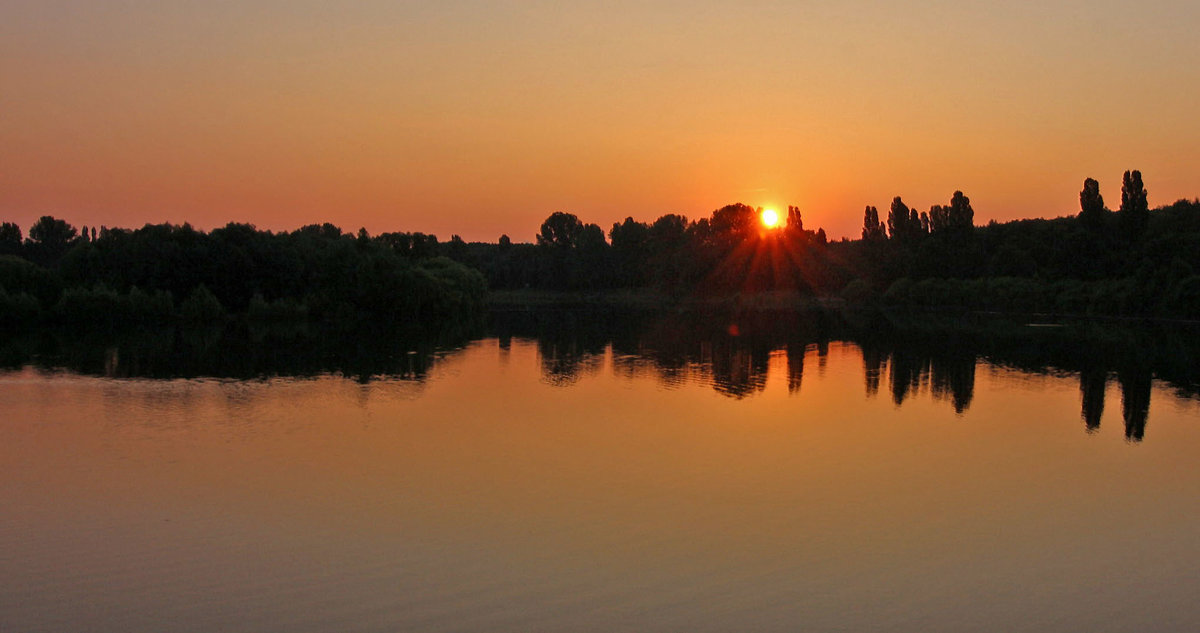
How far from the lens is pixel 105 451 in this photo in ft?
55.1

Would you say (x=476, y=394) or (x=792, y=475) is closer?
(x=792, y=475)

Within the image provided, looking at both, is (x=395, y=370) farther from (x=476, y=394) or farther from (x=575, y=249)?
(x=575, y=249)

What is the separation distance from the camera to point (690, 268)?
417 feet

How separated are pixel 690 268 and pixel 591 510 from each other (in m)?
115

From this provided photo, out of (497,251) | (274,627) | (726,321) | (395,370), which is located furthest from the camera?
(497,251)

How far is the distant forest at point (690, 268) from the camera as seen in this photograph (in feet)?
198

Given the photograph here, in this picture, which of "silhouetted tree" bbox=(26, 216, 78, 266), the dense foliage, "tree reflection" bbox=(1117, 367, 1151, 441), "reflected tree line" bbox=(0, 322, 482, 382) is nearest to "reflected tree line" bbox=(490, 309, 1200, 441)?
"tree reflection" bbox=(1117, 367, 1151, 441)

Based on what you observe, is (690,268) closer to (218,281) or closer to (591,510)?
(218,281)

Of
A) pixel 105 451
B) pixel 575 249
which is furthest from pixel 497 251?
pixel 105 451

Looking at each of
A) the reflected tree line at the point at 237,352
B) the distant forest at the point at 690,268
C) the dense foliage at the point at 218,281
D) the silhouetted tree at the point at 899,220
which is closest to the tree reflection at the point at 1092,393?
the reflected tree line at the point at 237,352

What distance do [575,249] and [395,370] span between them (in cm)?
10936

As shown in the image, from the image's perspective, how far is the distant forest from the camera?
60.4 m

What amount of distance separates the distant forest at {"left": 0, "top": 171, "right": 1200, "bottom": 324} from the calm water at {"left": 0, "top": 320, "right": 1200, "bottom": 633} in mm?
38011

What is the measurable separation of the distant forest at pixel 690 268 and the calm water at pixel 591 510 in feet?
125
